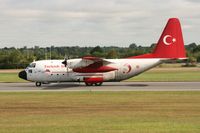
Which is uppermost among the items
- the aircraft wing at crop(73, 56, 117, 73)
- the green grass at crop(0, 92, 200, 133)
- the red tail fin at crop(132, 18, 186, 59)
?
the red tail fin at crop(132, 18, 186, 59)

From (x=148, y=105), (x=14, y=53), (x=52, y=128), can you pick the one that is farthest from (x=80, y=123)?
(x=14, y=53)

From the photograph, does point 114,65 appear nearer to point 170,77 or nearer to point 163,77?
point 170,77

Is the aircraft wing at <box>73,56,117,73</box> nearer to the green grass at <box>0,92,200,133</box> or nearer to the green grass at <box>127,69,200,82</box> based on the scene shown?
the green grass at <box>127,69,200,82</box>

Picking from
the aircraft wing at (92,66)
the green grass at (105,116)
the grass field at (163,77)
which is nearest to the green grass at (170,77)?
the grass field at (163,77)

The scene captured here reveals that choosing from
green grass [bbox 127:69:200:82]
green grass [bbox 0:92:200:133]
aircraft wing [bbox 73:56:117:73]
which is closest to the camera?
green grass [bbox 0:92:200:133]

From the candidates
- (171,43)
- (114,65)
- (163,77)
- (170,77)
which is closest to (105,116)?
(114,65)

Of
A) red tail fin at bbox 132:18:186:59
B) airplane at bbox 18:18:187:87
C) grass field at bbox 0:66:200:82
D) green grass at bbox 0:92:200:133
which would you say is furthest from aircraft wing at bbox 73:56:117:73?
green grass at bbox 0:92:200:133

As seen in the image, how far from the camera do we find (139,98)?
29125 mm

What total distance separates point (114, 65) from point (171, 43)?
Result: 643 centimetres

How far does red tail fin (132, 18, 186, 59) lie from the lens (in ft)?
145

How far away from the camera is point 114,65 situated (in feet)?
144

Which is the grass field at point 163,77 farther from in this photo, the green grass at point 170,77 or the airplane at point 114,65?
the airplane at point 114,65

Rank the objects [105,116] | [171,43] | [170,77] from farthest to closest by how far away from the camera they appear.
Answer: [170,77] < [171,43] < [105,116]

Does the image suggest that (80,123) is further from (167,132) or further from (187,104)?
(187,104)
